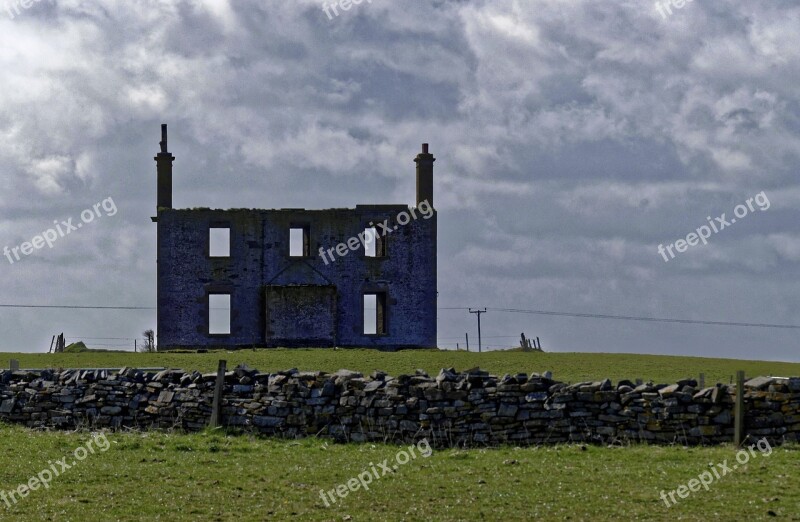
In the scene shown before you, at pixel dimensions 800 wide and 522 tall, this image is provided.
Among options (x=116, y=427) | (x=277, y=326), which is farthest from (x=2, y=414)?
(x=277, y=326)

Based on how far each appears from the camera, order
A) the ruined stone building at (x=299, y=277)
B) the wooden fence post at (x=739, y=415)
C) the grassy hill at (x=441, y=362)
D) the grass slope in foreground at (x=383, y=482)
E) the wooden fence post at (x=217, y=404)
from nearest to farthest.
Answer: the grass slope in foreground at (x=383, y=482) → the wooden fence post at (x=739, y=415) → the wooden fence post at (x=217, y=404) → the grassy hill at (x=441, y=362) → the ruined stone building at (x=299, y=277)

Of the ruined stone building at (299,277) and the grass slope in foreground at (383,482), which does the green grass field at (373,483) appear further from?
the ruined stone building at (299,277)

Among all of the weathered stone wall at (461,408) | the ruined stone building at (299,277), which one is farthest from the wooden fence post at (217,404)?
the ruined stone building at (299,277)

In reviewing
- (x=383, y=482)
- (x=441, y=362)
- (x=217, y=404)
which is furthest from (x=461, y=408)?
(x=441, y=362)

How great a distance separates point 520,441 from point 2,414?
11207mm

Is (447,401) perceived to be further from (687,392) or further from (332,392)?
(687,392)

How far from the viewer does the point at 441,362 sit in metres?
40.5

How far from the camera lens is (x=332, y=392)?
22625 millimetres

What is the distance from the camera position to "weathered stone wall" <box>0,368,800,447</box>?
21047 mm

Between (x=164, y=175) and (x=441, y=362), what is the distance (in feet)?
59.1

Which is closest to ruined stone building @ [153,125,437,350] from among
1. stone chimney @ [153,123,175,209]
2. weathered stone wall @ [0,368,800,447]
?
stone chimney @ [153,123,175,209]

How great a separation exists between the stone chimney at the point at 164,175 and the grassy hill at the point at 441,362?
825 centimetres

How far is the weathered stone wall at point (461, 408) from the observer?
2105 centimetres

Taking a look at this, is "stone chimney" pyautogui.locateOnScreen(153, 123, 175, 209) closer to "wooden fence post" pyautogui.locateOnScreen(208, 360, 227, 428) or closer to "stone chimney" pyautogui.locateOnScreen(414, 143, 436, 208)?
"stone chimney" pyautogui.locateOnScreen(414, 143, 436, 208)
